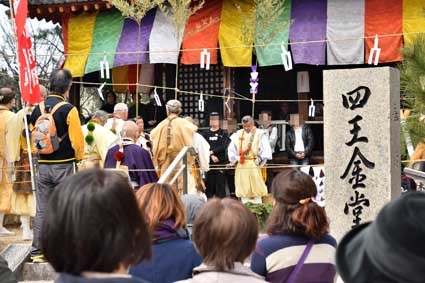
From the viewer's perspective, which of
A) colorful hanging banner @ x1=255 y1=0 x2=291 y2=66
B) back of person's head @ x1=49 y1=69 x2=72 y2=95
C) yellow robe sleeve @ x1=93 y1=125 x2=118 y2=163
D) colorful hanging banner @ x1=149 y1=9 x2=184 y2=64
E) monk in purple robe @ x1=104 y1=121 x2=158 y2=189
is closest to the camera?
back of person's head @ x1=49 y1=69 x2=72 y2=95

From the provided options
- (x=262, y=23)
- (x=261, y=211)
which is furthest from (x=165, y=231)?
(x=262, y=23)

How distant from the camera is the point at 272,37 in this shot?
1306 centimetres

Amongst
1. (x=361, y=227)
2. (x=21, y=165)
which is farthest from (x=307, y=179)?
(x=21, y=165)

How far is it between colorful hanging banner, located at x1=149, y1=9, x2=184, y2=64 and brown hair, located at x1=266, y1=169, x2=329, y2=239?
406 inches

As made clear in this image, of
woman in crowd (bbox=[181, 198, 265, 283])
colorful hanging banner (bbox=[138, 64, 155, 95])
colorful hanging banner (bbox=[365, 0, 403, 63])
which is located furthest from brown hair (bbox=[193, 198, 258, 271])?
colorful hanging banner (bbox=[138, 64, 155, 95])

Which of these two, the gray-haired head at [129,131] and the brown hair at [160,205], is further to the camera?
the gray-haired head at [129,131]

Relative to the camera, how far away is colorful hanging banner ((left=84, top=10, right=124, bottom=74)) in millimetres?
14320

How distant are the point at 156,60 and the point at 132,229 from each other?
1218 cm

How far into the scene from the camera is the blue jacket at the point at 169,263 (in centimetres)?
319

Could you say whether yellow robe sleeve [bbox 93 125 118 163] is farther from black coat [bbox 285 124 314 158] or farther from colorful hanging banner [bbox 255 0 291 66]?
colorful hanging banner [bbox 255 0 291 66]

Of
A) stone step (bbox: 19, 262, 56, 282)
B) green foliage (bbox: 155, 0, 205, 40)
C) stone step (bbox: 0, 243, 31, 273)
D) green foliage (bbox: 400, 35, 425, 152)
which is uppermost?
green foliage (bbox: 155, 0, 205, 40)

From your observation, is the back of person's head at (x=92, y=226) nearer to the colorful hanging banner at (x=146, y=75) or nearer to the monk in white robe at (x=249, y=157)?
the monk in white robe at (x=249, y=157)

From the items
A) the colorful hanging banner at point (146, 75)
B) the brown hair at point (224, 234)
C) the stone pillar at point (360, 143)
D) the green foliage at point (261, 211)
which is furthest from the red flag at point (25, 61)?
the colorful hanging banner at point (146, 75)

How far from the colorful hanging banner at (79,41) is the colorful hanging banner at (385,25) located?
569 centimetres
